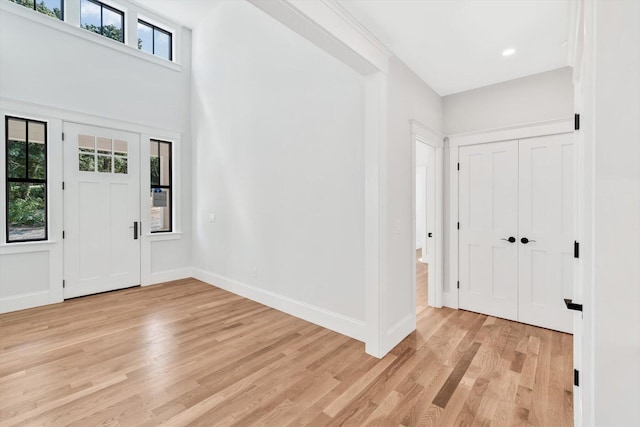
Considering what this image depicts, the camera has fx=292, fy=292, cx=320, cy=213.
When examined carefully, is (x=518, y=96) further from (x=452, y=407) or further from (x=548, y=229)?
(x=452, y=407)

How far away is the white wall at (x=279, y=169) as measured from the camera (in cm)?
312

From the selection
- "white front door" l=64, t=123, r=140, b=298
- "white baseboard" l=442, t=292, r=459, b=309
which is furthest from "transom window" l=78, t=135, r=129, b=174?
"white baseboard" l=442, t=292, r=459, b=309

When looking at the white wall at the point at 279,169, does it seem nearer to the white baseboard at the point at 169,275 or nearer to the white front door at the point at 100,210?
the white baseboard at the point at 169,275

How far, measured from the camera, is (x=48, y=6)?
416 centimetres

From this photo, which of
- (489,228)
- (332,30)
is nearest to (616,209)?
(332,30)

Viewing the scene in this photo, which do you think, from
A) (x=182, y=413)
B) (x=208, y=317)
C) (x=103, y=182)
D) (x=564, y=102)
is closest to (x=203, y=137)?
(x=103, y=182)

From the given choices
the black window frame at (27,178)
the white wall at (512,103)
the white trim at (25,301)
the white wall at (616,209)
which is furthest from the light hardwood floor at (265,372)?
the white wall at (512,103)

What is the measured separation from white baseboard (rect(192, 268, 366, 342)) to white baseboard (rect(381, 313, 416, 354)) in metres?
0.28

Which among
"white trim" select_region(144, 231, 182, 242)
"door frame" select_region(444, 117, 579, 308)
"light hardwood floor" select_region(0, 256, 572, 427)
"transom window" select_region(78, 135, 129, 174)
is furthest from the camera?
"white trim" select_region(144, 231, 182, 242)

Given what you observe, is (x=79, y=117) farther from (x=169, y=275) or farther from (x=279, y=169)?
(x=279, y=169)

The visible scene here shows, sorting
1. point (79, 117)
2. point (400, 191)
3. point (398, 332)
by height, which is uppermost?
point (79, 117)

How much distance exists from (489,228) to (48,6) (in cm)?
677

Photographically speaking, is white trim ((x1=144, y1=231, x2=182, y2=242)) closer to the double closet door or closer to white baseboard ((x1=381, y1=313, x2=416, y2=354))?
Result: white baseboard ((x1=381, y1=313, x2=416, y2=354))

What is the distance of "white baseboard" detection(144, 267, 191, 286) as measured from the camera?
503 centimetres
